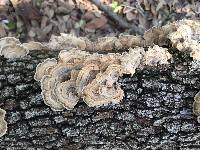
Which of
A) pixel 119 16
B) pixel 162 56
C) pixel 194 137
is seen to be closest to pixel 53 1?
pixel 119 16

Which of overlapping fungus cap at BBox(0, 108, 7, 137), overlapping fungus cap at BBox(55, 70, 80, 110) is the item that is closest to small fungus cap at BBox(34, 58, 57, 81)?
overlapping fungus cap at BBox(55, 70, 80, 110)

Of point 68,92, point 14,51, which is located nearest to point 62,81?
point 68,92

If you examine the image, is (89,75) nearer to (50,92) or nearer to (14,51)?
(50,92)

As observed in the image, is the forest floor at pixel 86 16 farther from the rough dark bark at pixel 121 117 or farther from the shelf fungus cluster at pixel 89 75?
the shelf fungus cluster at pixel 89 75

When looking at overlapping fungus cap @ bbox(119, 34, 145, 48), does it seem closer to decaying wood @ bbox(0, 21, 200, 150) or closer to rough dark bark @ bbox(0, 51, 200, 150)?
decaying wood @ bbox(0, 21, 200, 150)

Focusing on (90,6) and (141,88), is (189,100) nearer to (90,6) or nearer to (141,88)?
(141,88)

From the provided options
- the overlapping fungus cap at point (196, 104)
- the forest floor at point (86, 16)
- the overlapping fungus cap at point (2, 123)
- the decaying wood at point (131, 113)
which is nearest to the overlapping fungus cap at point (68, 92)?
the decaying wood at point (131, 113)
